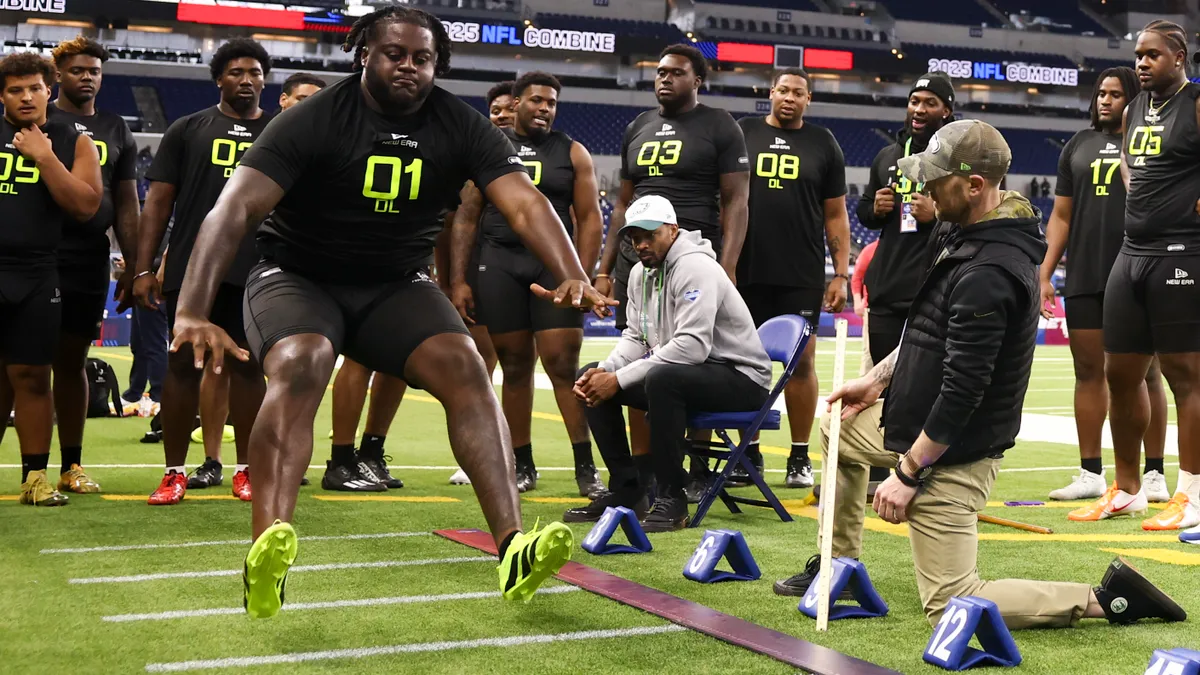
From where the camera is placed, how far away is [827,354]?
922 inches

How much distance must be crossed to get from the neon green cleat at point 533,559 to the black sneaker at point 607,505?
7.89 ft

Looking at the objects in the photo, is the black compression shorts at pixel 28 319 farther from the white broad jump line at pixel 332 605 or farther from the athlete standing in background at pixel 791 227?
the athlete standing in background at pixel 791 227

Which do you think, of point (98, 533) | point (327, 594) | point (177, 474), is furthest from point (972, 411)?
point (177, 474)

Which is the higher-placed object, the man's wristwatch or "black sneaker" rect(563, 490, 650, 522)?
the man's wristwatch

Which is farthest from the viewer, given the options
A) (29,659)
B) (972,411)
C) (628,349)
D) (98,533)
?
(628,349)

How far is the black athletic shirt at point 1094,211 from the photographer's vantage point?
6.86 metres

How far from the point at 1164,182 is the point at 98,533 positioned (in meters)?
5.13

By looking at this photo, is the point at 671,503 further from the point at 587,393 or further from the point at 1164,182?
the point at 1164,182

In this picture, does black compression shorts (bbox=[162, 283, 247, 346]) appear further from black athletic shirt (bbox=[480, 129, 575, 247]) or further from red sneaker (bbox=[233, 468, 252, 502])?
black athletic shirt (bbox=[480, 129, 575, 247])

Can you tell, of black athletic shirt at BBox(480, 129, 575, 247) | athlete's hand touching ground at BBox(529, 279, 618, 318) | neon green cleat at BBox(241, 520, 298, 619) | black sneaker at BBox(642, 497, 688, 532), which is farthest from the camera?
black athletic shirt at BBox(480, 129, 575, 247)

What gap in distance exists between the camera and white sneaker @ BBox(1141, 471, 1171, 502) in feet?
22.9

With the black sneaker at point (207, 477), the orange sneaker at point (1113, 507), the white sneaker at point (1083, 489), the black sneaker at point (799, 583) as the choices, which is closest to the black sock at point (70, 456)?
the black sneaker at point (207, 477)

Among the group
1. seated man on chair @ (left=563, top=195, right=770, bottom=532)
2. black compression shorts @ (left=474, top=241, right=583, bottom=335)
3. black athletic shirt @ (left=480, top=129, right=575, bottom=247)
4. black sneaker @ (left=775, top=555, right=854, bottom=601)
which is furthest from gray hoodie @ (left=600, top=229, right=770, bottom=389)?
black sneaker @ (left=775, top=555, right=854, bottom=601)

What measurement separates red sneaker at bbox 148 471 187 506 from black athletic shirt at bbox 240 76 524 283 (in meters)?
2.50
